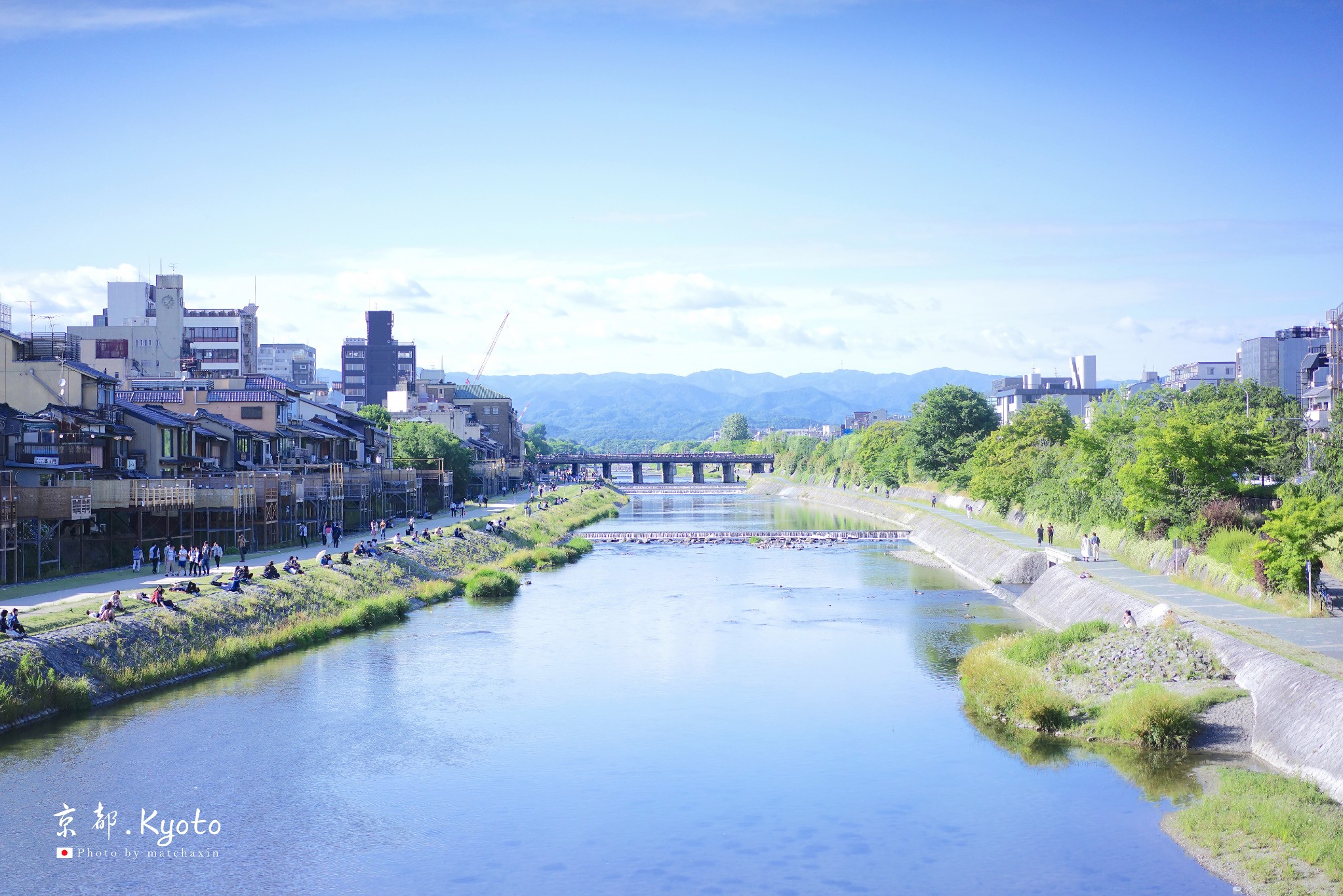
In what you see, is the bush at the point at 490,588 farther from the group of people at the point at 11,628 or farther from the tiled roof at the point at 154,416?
the group of people at the point at 11,628

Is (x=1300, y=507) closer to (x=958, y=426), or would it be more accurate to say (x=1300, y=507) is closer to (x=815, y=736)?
(x=815, y=736)

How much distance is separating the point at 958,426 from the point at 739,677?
76021 mm

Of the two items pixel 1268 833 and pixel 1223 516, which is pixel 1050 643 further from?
pixel 1268 833

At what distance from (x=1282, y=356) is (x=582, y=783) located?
145m

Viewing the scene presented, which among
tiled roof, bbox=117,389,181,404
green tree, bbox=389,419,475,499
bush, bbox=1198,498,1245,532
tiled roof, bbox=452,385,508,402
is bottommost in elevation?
bush, bbox=1198,498,1245,532

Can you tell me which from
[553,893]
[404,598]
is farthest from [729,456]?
[553,893]

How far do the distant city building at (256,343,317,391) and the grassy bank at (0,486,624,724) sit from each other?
113 m

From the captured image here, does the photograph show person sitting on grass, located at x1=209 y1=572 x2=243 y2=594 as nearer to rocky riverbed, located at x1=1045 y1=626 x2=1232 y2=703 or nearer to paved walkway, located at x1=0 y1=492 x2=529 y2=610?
paved walkway, located at x1=0 y1=492 x2=529 y2=610

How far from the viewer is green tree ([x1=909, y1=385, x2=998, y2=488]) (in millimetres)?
106438

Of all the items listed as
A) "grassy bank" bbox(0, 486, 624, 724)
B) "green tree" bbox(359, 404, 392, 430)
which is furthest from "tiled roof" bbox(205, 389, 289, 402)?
"green tree" bbox(359, 404, 392, 430)

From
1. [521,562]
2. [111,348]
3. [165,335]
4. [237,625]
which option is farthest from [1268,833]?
[165,335]

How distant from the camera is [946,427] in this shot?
107062mm

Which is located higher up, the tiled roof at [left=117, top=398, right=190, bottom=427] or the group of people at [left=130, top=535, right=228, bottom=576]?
the tiled roof at [left=117, top=398, right=190, bottom=427]

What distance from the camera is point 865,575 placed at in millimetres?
63062
